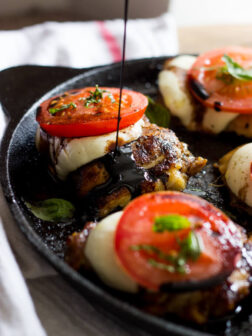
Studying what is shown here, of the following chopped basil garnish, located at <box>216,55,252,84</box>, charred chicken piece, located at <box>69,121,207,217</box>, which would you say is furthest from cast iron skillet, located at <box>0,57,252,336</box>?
chopped basil garnish, located at <box>216,55,252,84</box>

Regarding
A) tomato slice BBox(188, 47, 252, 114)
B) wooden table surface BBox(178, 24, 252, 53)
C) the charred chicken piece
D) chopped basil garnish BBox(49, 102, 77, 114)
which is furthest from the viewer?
wooden table surface BBox(178, 24, 252, 53)

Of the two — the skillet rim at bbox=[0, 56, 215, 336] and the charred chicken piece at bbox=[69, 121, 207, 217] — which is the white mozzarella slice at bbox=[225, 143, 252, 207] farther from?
the skillet rim at bbox=[0, 56, 215, 336]

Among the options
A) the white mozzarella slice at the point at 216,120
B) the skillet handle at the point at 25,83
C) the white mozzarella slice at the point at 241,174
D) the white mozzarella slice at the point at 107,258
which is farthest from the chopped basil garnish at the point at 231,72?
the white mozzarella slice at the point at 107,258

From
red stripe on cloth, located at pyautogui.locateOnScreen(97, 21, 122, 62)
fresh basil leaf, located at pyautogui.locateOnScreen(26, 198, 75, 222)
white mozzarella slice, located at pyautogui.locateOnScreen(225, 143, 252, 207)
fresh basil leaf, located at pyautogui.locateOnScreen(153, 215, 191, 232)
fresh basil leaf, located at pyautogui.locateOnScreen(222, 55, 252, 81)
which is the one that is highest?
fresh basil leaf, located at pyautogui.locateOnScreen(222, 55, 252, 81)

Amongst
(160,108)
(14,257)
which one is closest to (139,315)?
(14,257)

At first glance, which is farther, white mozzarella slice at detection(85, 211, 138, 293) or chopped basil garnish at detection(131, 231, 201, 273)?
white mozzarella slice at detection(85, 211, 138, 293)

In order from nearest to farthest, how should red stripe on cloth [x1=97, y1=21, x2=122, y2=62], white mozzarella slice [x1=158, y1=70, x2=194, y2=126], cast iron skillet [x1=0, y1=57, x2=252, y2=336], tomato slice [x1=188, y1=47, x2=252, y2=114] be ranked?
cast iron skillet [x1=0, y1=57, x2=252, y2=336]
tomato slice [x1=188, y1=47, x2=252, y2=114]
white mozzarella slice [x1=158, y1=70, x2=194, y2=126]
red stripe on cloth [x1=97, y1=21, x2=122, y2=62]
